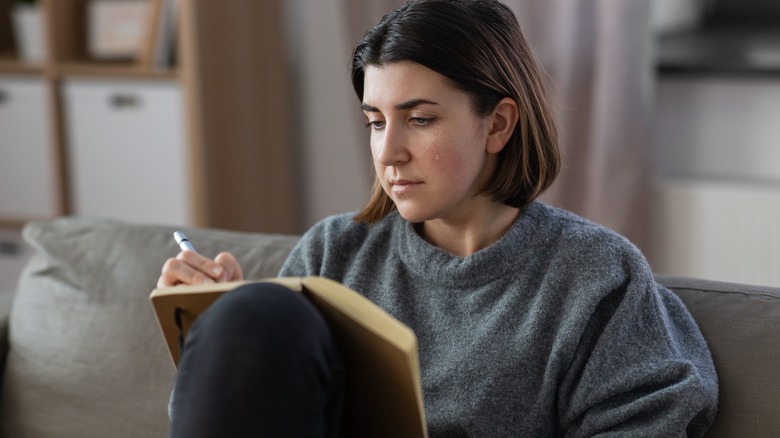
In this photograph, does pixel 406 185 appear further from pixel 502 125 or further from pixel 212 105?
pixel 212 105

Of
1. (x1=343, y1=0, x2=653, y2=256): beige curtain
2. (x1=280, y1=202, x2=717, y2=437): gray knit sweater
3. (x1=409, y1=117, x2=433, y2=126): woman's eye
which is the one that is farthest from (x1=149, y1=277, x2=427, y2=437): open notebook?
(x1=343, y1=0, x2=653, y2=256): beige curtain

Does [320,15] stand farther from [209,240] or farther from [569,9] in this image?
[209,240]

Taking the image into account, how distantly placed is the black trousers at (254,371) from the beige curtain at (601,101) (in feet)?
5.01

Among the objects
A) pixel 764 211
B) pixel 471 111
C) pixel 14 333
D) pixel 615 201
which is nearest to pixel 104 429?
pixel 14 333

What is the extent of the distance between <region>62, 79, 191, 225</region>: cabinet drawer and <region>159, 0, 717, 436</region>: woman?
1.50 metres

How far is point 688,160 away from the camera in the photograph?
2.67 m

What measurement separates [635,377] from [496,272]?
22 cm

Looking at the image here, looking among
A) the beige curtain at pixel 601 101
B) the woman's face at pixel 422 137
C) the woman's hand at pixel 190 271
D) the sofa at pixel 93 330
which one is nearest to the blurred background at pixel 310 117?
the beige curtain at pixel 601 101

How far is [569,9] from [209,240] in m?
1.23

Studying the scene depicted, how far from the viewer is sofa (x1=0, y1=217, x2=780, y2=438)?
1.67 metres

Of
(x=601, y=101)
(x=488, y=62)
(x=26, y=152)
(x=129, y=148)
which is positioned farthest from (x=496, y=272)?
(x=26, y=152)

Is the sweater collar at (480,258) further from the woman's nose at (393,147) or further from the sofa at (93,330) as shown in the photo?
the sofa at (93,330)

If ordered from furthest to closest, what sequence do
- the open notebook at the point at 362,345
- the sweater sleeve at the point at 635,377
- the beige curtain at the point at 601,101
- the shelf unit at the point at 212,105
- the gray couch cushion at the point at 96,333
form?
1. the shelf unit at the point at 212,105
2. the beige curtain at the point at 601,101
3. the gray couch cushion at the point at 96,333
4. the sweater sleeve at the point at 635,377
5. the open notebook at the point at 362,345

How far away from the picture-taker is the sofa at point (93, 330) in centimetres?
167
